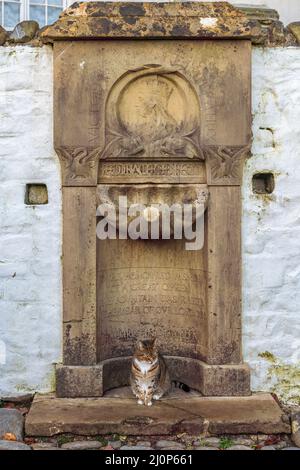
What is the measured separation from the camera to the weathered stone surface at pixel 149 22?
→ 501 cm

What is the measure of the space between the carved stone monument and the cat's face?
1.20ft

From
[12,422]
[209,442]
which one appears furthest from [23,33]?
[209,442]

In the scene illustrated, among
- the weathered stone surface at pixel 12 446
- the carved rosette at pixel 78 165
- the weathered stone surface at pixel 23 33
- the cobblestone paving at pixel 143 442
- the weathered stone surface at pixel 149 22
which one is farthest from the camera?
the weathered stone surface at pixel 23 33

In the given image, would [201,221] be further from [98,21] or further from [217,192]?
[98,21]

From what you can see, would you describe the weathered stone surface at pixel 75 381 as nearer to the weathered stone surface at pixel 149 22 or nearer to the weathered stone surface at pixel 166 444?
the weathered stone surface at pixel 166 444

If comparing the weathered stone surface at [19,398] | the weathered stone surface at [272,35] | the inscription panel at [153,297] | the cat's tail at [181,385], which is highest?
the weathered stone surface at [272,35]

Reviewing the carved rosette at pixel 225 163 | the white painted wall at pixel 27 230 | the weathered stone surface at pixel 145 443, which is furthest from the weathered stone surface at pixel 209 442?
the carved rosette at pixel 225 163

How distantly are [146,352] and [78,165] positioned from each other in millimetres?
1427

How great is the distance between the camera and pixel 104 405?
5.04 metres

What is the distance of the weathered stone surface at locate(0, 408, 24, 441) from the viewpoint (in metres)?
4.72

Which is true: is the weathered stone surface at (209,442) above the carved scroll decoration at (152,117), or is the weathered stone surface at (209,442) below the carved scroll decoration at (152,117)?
below

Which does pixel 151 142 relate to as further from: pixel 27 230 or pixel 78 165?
pixel 27 230

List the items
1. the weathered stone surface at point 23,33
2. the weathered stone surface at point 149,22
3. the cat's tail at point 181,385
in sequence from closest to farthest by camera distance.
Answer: the weathered stone surface at point 149,22 → the weathered stone surface at point 23,33 → the cat's tail at point 181,385

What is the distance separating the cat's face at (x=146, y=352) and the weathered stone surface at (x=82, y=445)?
0.68 meters
